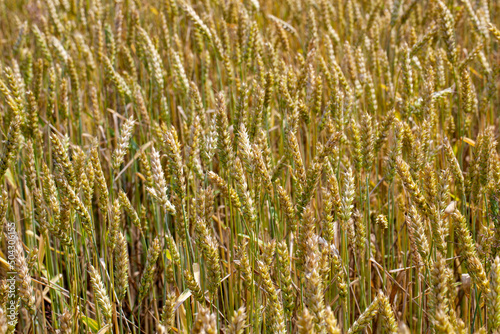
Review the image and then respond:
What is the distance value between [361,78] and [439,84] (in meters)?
0.30

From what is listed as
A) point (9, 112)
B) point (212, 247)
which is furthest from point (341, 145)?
point (9, 112)

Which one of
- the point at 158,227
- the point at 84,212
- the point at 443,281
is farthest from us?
the point at 158,227

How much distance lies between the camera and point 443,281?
902 millimetres

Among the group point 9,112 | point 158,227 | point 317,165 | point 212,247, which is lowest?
point 158,227

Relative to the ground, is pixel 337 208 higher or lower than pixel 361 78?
lower

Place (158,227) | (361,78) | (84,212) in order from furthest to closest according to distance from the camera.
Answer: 1. (361,78)
2. (158,227)
3. (84,212)

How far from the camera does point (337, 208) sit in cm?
114

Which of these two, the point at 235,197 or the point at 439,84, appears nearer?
the point at 235,197

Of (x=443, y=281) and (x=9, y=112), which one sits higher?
(x=9, y=112)

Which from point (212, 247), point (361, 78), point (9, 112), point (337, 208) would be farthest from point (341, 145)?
point (9, 112)

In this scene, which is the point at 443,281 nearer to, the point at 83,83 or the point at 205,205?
the point at 205,205

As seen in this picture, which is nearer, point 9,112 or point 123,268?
point 123,268

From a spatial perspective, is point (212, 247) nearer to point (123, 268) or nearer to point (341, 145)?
point (123, 268)

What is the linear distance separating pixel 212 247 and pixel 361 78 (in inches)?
40.7
